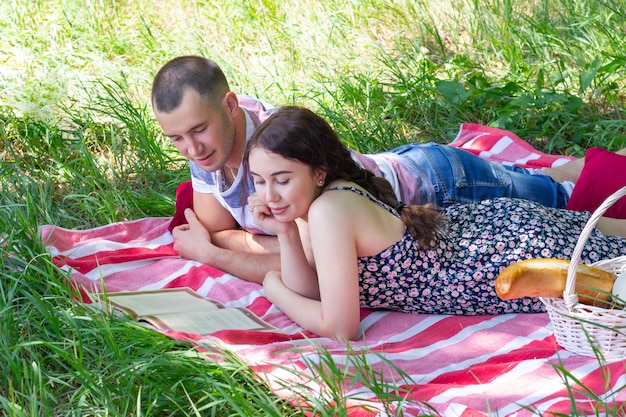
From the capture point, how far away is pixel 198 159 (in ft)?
12.2

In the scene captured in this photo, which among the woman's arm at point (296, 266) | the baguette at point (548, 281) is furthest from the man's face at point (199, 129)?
the baguette at point (548, 281)

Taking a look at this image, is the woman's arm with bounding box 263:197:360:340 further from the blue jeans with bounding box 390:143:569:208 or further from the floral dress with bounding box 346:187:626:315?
the blue jeans with bounding box 390:143:569:208

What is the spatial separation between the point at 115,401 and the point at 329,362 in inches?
28.3

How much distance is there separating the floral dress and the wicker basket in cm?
43

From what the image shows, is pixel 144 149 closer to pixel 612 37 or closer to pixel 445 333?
pixel 445 333

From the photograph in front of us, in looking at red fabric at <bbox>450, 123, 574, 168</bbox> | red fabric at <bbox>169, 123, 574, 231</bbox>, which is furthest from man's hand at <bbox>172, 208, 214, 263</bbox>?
red fabric at <bbox>450, 123, 574, 168</bbox>

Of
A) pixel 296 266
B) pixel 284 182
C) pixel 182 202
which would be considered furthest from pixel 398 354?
pixel 182 202

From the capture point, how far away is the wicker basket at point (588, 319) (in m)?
2.76

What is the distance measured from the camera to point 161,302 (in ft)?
11.7

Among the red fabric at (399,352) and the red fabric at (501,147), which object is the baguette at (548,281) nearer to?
the red fabric at (399,352)

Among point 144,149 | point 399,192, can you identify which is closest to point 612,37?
point 399,192

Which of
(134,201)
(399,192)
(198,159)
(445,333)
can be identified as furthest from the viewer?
(134,201)

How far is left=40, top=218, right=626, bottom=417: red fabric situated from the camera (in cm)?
262

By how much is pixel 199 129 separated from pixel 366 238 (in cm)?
94
